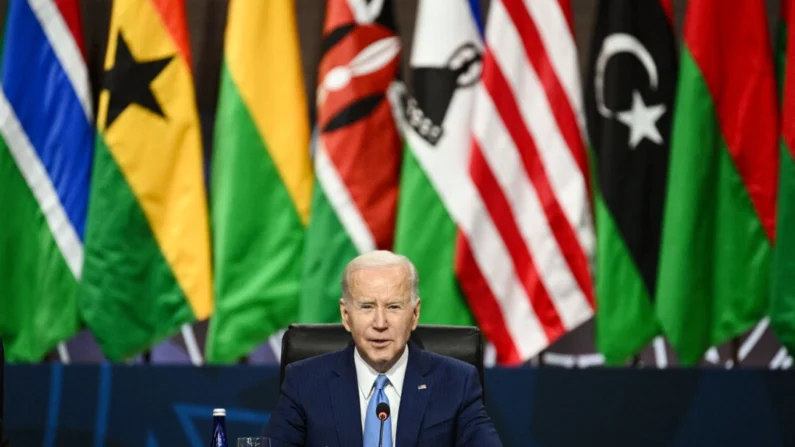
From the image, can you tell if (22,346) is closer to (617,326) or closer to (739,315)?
(617,326)

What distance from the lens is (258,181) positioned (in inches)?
179

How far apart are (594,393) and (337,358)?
1.76m

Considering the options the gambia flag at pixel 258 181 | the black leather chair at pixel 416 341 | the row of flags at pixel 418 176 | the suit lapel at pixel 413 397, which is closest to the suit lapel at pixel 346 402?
the suit lapel at pixel 413 397

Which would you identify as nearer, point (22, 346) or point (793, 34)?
point (793, 34)

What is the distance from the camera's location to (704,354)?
4.46 m

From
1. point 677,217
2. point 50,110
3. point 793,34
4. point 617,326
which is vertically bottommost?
point 617,326

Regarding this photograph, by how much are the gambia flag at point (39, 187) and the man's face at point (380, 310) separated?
224cm

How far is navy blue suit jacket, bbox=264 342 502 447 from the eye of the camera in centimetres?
273

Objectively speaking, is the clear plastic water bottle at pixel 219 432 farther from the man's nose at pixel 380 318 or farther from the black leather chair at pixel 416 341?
the black leather chair at pixel 416 341

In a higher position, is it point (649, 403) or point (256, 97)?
point (256, 97)

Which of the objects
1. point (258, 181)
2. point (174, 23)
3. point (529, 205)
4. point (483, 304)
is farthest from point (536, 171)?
point (174, 23)

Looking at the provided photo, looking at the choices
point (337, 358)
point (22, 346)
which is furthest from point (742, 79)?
point (22, 346)

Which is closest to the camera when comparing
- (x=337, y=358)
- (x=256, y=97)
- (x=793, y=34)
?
(x=337, y=358)

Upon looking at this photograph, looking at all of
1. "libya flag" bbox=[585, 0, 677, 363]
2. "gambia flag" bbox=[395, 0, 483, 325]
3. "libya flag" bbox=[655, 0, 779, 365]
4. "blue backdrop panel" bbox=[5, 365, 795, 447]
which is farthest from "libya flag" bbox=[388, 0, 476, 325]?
"libya flag" bbox=[655, 0, 779, 365]
